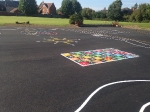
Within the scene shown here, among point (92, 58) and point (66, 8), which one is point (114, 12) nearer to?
point (66, 8)

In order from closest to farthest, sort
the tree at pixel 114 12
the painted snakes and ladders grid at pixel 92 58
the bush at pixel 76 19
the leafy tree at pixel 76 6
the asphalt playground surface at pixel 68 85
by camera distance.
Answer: the asphalt playground surface at pixel 68 85
the painted snakes and ladders grid at pixel 92 58
the bush at pixel 76 19
the tree at pixel 114 12
the leafy tree at pixel 76 6

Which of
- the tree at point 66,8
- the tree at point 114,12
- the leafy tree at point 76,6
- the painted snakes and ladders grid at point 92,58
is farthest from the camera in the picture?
the leafy tree at point 76,6

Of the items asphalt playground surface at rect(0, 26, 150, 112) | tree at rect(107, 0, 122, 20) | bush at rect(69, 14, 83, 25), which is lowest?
asphalt playground surface at rect(0, 26, 150, 112)

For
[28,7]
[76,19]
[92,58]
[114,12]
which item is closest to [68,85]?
[92,58]

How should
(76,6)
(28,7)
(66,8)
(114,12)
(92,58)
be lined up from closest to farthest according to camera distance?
(92,58), (28,7), (114,12), (66,8), (76,6)

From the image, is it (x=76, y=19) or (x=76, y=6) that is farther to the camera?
(x=76, y=6)

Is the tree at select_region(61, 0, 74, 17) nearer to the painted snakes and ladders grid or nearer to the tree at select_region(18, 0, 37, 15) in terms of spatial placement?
the tree at select_region(18, 0, 37, 15)

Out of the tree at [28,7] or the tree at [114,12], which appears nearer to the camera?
A: the tree at [28,7]

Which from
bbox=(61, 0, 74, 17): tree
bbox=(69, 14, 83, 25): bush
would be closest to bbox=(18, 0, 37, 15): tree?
bbox=(61, 0, 74, 17): tree

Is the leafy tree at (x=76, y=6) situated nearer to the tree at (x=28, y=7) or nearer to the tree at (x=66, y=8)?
the tree at (x=66, y=8)

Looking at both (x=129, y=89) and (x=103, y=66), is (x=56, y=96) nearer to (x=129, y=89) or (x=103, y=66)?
(x=129, y=89)

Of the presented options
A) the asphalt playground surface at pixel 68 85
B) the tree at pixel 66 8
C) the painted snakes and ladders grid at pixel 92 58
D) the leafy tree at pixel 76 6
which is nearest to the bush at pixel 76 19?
the painted snakes and ladders grid at pixel 92 58

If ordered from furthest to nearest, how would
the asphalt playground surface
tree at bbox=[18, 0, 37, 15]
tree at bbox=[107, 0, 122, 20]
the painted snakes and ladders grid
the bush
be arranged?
tree at bbox=[107, 0, 122, 20] → tree at bbox=[18, 0, 37, 15] → the bush → the painted snakes and ladders grid → the asphalt playground surface

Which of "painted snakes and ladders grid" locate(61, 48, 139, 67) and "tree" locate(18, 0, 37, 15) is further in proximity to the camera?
"tree" locate(18, 0, 37, 15)
